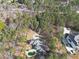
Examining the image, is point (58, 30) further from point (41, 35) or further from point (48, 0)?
point (48, 0)

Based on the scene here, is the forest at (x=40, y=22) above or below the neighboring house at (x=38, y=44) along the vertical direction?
above

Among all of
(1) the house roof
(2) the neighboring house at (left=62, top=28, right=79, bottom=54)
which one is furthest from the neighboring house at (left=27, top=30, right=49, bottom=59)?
(2) the neighboring house at (left=62, top=28, right=79, bottom=54)

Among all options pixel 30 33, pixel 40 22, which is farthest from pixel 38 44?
pixel 40 22

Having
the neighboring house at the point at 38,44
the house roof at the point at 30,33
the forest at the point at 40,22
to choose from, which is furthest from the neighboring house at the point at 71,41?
the house roof at the point at 30,33

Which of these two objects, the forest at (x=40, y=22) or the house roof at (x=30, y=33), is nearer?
the forest at (x=40, y=22)

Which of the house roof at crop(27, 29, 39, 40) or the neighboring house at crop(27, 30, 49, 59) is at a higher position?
the house roof at crop(27, 29, 39, 40)

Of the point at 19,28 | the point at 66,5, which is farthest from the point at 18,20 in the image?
the point at 66,5

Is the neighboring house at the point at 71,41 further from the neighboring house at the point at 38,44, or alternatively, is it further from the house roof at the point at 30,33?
the house roof at the point at 30,33

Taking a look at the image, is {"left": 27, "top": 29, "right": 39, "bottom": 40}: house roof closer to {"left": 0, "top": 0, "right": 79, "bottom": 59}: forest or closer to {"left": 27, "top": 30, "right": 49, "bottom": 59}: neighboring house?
{"left": 27, "top": 30, "right": 49, "bottom": 59}: neighboring house
